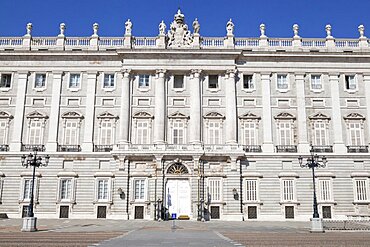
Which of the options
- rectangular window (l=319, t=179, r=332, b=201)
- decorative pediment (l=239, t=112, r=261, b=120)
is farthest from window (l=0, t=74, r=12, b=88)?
rectangular window (l=319, t=179, r=332, b=201)

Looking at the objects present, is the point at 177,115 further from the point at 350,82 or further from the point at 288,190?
the point at 350,82

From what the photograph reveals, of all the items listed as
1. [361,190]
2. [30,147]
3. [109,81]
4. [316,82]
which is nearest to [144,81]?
[109,81]

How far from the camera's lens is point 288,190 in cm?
3950

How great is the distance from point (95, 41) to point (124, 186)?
15.6m

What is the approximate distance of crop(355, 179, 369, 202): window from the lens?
1551 inches

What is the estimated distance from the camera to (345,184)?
3956 centimetres

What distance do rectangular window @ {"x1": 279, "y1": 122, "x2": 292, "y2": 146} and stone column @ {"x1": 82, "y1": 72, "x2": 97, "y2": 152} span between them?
18967mm

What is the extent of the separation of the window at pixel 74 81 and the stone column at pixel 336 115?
2620 cm

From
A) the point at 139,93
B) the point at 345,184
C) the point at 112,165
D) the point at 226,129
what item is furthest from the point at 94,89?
the point at 345,184

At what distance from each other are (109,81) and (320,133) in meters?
22.3

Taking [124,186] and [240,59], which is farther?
[240,59]

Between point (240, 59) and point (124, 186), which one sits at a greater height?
point (240, 59)

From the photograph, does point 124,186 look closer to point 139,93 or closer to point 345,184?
point 139,93

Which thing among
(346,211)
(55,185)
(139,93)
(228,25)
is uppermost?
(228,25)
